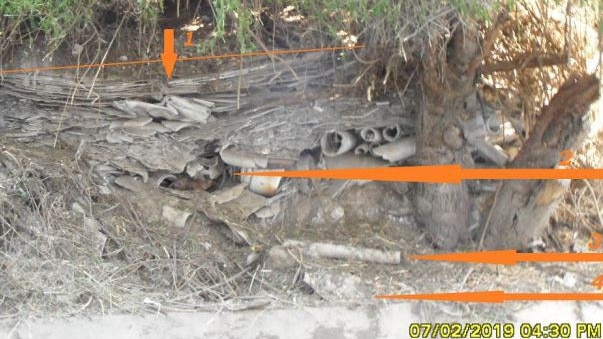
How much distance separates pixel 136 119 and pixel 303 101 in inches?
36.8

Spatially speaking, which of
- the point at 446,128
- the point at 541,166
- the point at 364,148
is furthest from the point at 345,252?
the point at 541,166

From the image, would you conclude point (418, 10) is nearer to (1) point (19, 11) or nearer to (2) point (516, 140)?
(2) point (516, 140)

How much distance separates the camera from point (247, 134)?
414cm

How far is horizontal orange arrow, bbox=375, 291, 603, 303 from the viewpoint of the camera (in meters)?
A: 3.67

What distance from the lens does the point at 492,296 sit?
372cm

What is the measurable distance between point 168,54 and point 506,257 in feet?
7.07

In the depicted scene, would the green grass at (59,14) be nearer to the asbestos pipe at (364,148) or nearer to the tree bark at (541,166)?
the asbestos pipe at (364,148)

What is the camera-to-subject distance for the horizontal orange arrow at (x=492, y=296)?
3.67 metres

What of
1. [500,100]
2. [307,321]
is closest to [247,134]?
[307,321]

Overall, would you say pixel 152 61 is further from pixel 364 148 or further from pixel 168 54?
pixel 364 148

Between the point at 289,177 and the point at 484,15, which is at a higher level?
the point at 484,15

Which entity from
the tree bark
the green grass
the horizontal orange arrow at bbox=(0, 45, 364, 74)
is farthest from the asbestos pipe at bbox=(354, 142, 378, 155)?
the green grass

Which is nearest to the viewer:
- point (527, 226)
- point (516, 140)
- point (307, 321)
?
point (307, 321)

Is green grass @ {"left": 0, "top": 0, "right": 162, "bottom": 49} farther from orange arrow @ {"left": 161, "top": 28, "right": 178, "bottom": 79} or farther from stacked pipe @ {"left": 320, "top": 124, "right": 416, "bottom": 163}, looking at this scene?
stacked pipe @ {"left": 320, "top": 124, "right": 416, "bottom": 163}
